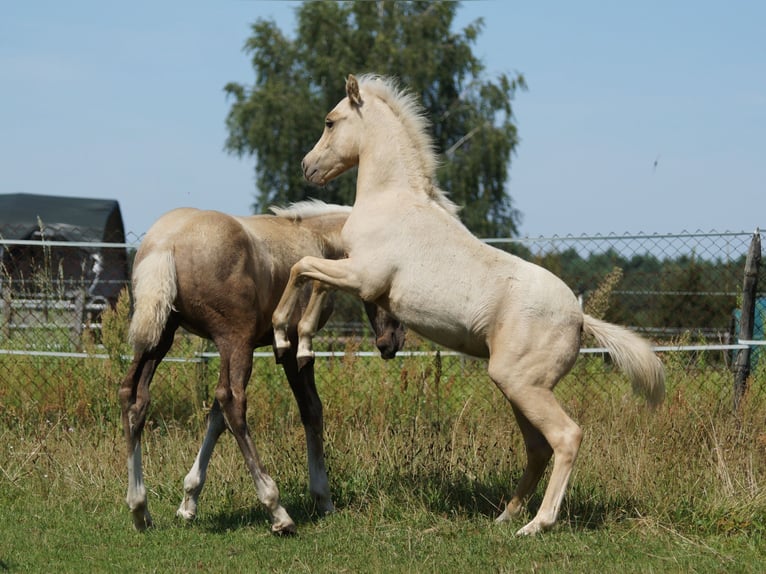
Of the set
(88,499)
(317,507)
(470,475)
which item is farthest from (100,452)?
(470,475)

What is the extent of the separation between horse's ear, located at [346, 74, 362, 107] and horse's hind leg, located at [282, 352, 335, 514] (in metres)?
1.79

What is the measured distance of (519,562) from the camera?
489 centimetres

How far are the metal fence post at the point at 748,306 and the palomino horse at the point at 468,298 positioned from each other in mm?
2786

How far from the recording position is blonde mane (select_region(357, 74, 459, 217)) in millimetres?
5969

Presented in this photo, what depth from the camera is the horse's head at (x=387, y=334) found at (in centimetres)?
666

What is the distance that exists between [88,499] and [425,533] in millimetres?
2590

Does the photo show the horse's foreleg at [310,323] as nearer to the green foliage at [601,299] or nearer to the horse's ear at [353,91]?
the horse's ear at [353,91]

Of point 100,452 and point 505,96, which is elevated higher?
point 505,96

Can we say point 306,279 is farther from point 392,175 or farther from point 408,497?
point 408,497

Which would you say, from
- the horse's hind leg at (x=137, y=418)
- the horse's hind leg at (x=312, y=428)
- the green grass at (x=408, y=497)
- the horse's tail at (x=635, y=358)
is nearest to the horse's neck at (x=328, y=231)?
the horse's hind leg at (x=312, y=428)

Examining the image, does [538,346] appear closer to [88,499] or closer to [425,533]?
[425,533]

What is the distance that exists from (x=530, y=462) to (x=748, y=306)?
11.5 feet

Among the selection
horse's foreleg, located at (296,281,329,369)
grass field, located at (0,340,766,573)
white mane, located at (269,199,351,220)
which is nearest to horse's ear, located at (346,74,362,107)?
white mane, located at (269,199,351,220)

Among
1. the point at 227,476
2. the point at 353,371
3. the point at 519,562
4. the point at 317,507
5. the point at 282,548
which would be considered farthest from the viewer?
the point at 353,371
